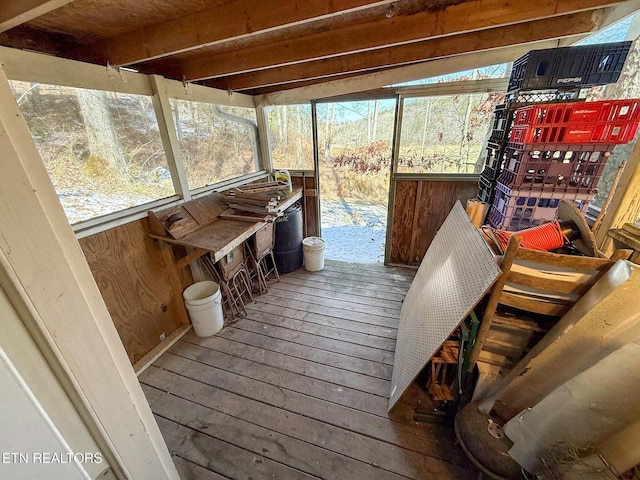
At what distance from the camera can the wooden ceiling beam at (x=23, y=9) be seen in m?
0.95

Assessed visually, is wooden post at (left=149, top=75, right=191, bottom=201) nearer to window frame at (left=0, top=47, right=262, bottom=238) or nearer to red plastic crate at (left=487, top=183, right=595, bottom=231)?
window frame at (left=0, top=47, right=262, bottom=238)

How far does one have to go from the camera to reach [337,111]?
3.02m

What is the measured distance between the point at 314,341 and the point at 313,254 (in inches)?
47.4

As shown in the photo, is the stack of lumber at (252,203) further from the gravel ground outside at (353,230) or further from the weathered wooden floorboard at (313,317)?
the gravel ground outside at (353,230)

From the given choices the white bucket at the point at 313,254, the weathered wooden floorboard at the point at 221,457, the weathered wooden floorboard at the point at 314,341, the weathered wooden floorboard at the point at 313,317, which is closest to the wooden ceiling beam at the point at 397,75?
the white bucket at the point at 313,254

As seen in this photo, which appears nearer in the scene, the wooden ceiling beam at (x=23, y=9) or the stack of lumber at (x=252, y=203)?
the wooden ceiling beam at (x=23, y=9)

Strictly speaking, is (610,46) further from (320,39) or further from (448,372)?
(448,372)

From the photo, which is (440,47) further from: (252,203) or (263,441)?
(263,441)

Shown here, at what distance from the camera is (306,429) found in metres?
1.54

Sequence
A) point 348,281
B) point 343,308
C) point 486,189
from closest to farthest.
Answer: point 486,189, point 343,308, point 348,281

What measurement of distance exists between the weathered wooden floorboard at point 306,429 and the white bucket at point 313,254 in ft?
5.33

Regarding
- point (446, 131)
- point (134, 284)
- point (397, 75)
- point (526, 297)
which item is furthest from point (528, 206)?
point (134, 284)

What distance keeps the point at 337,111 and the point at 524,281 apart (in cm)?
260

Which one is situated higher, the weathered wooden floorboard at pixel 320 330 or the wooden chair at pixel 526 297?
the wooden chair at pixel 526 297
